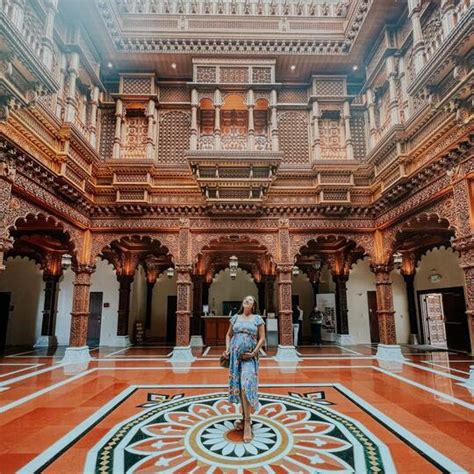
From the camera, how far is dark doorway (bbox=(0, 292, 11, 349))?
9.79 metres

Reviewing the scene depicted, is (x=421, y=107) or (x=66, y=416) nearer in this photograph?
(x=66, y=416)

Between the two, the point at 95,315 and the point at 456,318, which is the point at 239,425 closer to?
the point at 456,318

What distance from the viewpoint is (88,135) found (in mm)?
7184

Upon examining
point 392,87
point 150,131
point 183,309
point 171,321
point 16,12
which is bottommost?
point 171,321

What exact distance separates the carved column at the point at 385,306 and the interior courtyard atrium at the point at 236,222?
0.17 feet

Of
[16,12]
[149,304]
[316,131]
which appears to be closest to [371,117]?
[316,131]

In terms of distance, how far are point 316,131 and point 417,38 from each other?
8.98 ft

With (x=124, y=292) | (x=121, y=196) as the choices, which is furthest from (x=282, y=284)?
(x=124, y=292)

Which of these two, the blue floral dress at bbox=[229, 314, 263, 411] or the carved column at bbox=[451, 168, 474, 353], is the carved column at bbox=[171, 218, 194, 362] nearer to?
the blue floral dress at bbox=[229, 314, 263, 411]

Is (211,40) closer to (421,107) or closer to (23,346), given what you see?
(421,107)

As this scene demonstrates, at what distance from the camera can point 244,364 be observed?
306cm

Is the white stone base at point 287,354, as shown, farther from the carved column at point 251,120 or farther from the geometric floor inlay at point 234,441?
the carved column at point 251,120

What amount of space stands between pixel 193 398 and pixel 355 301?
7912mm

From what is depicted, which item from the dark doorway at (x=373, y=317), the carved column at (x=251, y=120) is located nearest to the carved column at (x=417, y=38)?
the carved column at (x=251, y=120)
